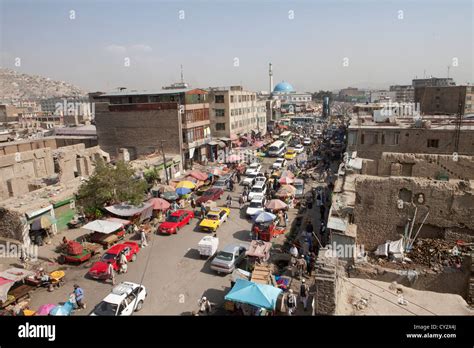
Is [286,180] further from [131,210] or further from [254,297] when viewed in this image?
[254,297]

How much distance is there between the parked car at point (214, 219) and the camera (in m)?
22.3

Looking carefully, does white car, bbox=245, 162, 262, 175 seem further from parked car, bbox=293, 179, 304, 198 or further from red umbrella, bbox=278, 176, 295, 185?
parked car, bbox=293, 179, 304, 198

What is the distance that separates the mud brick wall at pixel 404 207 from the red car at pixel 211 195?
43.4ft

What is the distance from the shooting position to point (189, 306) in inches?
551

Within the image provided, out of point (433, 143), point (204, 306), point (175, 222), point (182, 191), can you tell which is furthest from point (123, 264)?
point (433, 143)

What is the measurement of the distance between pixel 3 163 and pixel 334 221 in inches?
1021

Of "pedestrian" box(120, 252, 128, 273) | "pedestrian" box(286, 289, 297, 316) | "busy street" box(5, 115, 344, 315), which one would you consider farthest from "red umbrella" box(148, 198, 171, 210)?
"pedestrian" box(286, 289, 297, 316)

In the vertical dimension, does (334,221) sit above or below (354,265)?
above

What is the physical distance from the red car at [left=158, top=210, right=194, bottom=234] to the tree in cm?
300

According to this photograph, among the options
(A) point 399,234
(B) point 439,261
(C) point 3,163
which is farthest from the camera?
(C) point 3,163

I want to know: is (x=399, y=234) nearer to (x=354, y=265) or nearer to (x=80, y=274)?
(x=354, y=265)

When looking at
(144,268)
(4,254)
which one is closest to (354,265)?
(144,268)

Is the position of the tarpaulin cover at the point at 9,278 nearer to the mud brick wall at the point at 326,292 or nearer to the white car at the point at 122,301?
the white car at the point at 122,301

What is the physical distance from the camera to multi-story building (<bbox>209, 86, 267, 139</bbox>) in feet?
174
